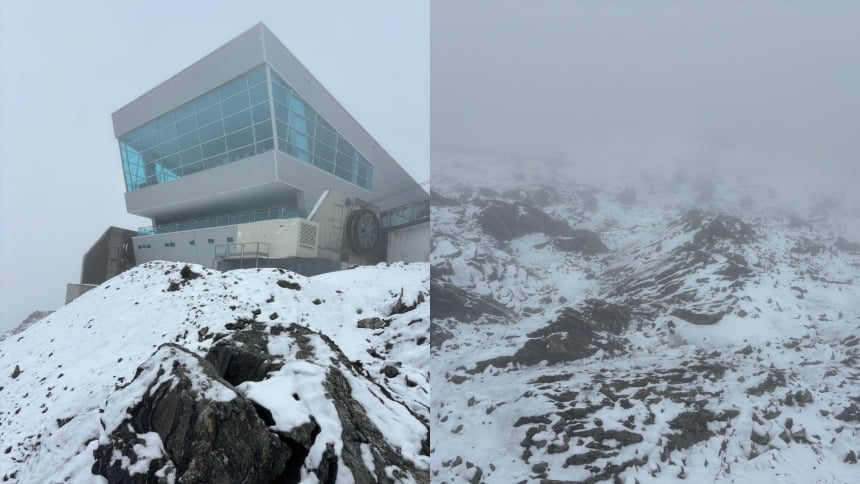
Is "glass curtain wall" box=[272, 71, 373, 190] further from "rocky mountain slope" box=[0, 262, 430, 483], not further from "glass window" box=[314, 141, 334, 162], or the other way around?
"rocky mountain slope" box=[0, 262, 430, 483]

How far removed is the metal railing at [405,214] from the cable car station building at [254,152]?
18 mm

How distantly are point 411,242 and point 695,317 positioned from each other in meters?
4.50

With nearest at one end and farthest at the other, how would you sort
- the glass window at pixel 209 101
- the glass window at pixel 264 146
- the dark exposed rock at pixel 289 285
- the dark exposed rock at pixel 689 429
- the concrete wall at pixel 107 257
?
the dark exposed rock at pixel 689 429, the dark exposed rock at pixel 289 285, the concrete wall at pixel 107 257, the glass window at pixel 264 146, the glass window at pixel 209 101

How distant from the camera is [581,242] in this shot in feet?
10.1

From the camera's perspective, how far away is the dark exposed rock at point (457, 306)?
2709mm

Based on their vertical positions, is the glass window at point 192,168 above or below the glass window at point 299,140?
below

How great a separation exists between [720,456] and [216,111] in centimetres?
850

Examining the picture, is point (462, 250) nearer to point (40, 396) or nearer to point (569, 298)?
point (569, 298)

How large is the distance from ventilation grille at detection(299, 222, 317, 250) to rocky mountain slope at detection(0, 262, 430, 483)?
0.88 metres

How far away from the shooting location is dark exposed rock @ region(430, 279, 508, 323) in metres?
2.71

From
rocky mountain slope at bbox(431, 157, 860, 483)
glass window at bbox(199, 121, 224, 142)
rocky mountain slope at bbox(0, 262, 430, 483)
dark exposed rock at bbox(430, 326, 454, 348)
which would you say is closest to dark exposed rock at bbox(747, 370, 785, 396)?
rocky mountain slope at bbox(431, 157, 860, 483)

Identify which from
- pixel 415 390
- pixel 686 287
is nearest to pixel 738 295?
pixel 686 287

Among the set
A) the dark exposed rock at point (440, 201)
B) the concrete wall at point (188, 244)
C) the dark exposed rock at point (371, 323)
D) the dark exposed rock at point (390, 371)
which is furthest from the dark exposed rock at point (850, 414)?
the concrete wall at point (188, 244)

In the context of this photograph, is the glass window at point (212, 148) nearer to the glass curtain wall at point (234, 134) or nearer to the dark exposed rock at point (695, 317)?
the glass curtain wall at point (234, 134)
